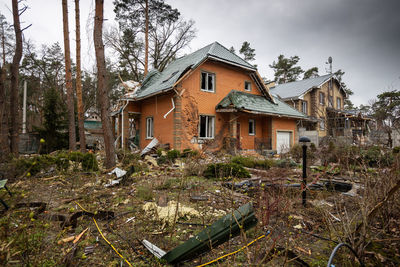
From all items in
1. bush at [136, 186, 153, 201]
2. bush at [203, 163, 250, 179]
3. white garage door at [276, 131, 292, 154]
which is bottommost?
bush at [136, 186, 153, 201]

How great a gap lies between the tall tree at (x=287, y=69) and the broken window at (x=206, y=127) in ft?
94.2

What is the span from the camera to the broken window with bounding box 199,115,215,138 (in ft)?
41.9

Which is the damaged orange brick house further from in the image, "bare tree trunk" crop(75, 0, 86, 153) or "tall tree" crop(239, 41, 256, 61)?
"tall tree" crop(239, 41, 256, 61)

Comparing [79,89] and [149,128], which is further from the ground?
[79,89]

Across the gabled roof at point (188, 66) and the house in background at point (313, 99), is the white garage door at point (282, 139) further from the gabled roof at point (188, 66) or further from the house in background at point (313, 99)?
the house in background at point (313, 99)

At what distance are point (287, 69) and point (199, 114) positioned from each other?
29753 millimetres

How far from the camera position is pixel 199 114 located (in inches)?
491

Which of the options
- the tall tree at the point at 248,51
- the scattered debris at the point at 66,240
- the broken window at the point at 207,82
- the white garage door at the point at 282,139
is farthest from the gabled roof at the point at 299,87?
the scattered debris at the point at 66,240

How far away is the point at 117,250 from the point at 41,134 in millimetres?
16353

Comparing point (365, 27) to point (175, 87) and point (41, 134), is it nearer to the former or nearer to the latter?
point (175, 87)

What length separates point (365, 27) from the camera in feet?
40.8

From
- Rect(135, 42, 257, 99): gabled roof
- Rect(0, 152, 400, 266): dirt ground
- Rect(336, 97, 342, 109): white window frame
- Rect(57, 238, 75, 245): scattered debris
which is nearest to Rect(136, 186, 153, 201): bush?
Rect(0, 152, 400, 266): dirt ground

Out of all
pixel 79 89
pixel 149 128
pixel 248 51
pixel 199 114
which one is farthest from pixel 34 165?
pixel 248 51

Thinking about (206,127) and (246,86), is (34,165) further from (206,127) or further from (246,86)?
(246,86)
